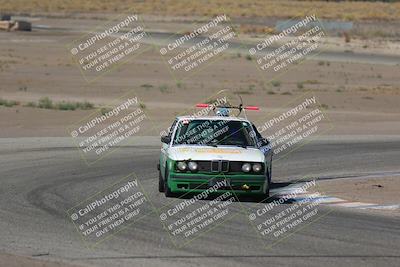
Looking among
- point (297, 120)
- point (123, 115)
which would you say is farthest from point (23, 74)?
point (297, 120)

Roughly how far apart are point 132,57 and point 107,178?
40.0 metres

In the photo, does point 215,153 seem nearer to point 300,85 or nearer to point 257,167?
point 257,167

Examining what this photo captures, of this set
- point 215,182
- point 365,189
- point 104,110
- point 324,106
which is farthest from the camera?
point 324,106

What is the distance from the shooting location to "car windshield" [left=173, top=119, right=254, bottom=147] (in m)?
18.1

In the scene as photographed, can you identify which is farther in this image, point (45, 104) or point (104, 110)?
point (45, 104)

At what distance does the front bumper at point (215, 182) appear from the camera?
1689 centimetres

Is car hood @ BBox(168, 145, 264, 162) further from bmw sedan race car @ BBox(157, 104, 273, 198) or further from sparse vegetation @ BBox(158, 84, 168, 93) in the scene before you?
sparse vegetation @ BBox(158, 84, 168, 93)

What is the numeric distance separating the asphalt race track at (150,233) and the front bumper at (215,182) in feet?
0.95

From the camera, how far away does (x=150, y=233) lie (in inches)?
540

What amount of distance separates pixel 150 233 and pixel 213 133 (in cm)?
469

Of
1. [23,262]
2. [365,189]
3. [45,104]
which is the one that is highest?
[23,262]

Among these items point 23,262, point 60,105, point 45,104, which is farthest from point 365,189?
point 45,104

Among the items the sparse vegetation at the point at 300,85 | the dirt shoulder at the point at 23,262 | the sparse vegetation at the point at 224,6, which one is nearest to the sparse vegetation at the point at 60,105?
the sparse vegetation at the point at 300,85

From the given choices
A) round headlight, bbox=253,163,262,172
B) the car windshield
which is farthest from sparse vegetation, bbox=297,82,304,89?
round headlight, bbox=253,163,262,172
